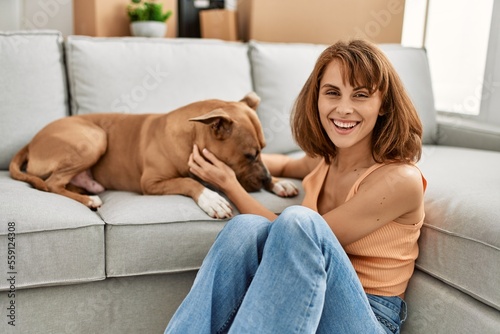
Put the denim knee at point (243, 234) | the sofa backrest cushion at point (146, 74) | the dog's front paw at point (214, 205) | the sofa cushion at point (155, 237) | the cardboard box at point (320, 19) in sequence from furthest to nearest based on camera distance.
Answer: the cardboard box at point (320, 19)
the sofa backrest cushion at point (146, 74)
the dog's front paw at point (214, 205)
the sofa cushion at point (155, 237)
the denim knee at point (243, 234)

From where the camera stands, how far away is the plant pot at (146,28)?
10.2 ft

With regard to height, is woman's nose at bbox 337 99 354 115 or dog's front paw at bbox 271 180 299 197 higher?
woman's nose at bbox 337 99 354 115

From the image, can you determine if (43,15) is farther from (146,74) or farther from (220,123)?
(220,123)

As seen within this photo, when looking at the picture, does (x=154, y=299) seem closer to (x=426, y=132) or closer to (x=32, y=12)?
(x=426, y=132)

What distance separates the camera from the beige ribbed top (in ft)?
4.95

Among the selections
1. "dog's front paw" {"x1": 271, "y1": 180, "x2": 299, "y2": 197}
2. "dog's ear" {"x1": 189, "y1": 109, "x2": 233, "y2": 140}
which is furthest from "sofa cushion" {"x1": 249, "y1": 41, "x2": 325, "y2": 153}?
"dog's ear" {"x1": 189, "y1": 109, "x2": 233, "y2": 140}

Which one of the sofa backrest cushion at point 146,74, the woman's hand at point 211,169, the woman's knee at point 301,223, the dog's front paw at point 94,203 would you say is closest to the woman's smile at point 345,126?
the woman's knee at point 301,223

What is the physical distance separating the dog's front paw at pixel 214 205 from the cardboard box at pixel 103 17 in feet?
5.84

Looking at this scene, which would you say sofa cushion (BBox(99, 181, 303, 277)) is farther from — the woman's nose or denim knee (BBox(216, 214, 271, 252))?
the woman's nose

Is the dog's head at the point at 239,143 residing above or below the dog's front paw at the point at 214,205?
above

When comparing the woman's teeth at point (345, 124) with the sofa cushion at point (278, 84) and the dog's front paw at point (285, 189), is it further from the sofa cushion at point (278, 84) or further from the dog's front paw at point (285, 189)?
the sofa cushion at point (278, 84)

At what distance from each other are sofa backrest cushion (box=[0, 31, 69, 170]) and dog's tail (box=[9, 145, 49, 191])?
0.40 feet

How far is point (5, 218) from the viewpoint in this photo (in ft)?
5.15

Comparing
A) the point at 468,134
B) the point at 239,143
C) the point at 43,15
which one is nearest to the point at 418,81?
the point at 468,134
